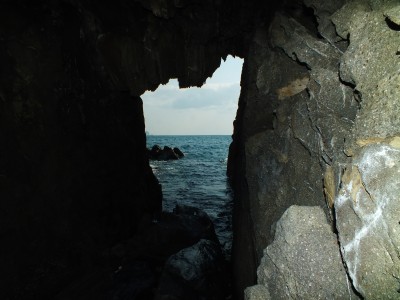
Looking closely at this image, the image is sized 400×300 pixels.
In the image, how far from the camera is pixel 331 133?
3.23m

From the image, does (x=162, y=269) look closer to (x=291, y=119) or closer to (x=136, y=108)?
(x=291, y=119)

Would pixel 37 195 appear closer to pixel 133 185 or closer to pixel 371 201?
pixel 133 185

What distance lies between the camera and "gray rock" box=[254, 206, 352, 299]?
263cm

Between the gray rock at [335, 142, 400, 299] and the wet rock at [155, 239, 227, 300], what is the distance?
4.46 metres

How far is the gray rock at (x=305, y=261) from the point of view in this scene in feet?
8.63

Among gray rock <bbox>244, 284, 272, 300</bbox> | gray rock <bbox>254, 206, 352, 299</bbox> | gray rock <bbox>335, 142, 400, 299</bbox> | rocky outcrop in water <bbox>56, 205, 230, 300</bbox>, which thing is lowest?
rocky outcrop in water <bbox>56, 205, 230, 300</bbox>

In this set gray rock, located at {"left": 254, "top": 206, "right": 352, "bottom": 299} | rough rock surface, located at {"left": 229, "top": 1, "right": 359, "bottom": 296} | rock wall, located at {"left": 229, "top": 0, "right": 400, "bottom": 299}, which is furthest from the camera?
rough rock surface, located at {"left": 229, "top": 1, "right": 359, "bottom": 296}

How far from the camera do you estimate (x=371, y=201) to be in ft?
7.09

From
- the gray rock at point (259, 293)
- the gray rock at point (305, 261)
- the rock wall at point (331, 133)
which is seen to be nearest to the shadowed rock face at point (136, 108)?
the rock wall at point (331, 133)

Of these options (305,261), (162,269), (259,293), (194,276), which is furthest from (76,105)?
(305,261)

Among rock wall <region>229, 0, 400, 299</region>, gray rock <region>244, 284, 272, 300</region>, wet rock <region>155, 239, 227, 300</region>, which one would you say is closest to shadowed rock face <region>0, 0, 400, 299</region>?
rock wall <region>229, 0, 400, 299</region>

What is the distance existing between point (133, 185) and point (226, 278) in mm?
4983

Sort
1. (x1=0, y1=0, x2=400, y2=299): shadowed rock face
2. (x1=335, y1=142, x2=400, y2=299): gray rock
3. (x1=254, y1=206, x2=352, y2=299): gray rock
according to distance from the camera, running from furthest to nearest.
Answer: (x1=0, y1=0, x2=400, y2=299): shadowed rock face, (x1=254, y1=206, x2=352, y2=299): gray rock, (x1=335, y1=142, x2=400, y2=299): gray rock

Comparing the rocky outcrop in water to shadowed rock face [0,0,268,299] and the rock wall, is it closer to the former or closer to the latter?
shadowed rock face [0,0,268,299]
